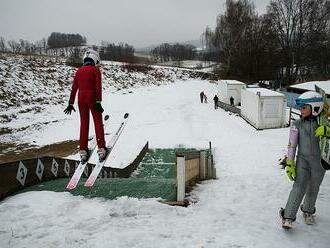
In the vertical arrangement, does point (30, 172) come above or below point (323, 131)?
below

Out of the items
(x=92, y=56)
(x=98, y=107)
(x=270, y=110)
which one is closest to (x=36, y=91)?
(x=270, y=110)

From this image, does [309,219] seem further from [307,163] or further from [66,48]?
[66,48]

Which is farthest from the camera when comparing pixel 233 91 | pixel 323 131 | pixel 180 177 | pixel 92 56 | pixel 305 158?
pixel 233 91

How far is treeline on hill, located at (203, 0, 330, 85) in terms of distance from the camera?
4466 centimetres

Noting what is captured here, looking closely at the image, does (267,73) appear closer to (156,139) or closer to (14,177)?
(156,139)

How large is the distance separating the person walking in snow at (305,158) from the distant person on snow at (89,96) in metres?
3.65

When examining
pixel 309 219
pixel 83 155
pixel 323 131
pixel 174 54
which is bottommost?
pixel 309 219

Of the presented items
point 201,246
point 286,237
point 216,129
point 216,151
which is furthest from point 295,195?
point 216,129

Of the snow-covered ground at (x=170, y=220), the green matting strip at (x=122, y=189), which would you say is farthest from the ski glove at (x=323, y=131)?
the green matting strip at (x=122, y=189)

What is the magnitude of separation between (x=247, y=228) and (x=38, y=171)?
511cm

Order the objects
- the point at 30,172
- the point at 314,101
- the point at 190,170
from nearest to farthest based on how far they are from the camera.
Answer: the point at 314,101 < the point at 190,170 < the point at 30,172

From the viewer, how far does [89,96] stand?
20.8ft

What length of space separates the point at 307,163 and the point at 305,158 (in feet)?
0.28

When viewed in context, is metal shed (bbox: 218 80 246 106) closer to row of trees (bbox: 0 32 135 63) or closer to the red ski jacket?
the red ski jacket
